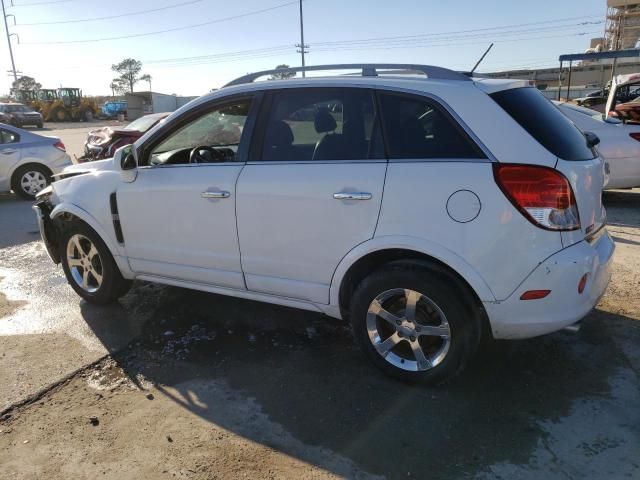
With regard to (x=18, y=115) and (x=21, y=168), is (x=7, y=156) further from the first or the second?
(x=18, y=115)

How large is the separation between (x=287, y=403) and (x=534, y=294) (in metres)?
1.54

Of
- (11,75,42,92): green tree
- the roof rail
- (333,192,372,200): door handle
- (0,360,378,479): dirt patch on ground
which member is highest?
(11,75,42,92): green tree

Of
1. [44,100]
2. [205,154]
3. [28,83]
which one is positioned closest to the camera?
[205,154]

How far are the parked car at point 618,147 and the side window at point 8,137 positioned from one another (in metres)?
9.46

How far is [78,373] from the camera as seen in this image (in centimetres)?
353

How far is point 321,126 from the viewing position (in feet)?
11.1

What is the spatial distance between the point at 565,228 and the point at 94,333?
3.48m

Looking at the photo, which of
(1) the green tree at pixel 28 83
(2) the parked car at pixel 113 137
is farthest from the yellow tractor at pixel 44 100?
(2) the parked car at pixel 113 137

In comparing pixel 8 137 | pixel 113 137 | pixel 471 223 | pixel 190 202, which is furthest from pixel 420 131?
pixel 113 137

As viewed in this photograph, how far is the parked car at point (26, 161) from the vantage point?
9.70 metres

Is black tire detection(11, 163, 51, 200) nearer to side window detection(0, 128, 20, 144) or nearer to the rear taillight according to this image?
side window detection(0, 128, 20, 144)

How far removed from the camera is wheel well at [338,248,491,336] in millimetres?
2922

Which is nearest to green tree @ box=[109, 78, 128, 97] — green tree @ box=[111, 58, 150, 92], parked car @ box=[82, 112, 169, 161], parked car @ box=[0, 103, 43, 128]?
green tree @ box=[111, 58, 150, 92]

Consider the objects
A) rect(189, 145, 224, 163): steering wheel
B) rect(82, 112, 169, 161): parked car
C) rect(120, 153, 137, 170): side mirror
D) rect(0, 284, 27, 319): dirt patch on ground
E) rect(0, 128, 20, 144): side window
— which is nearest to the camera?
rect(120, 153, 137, 170): side mirror
